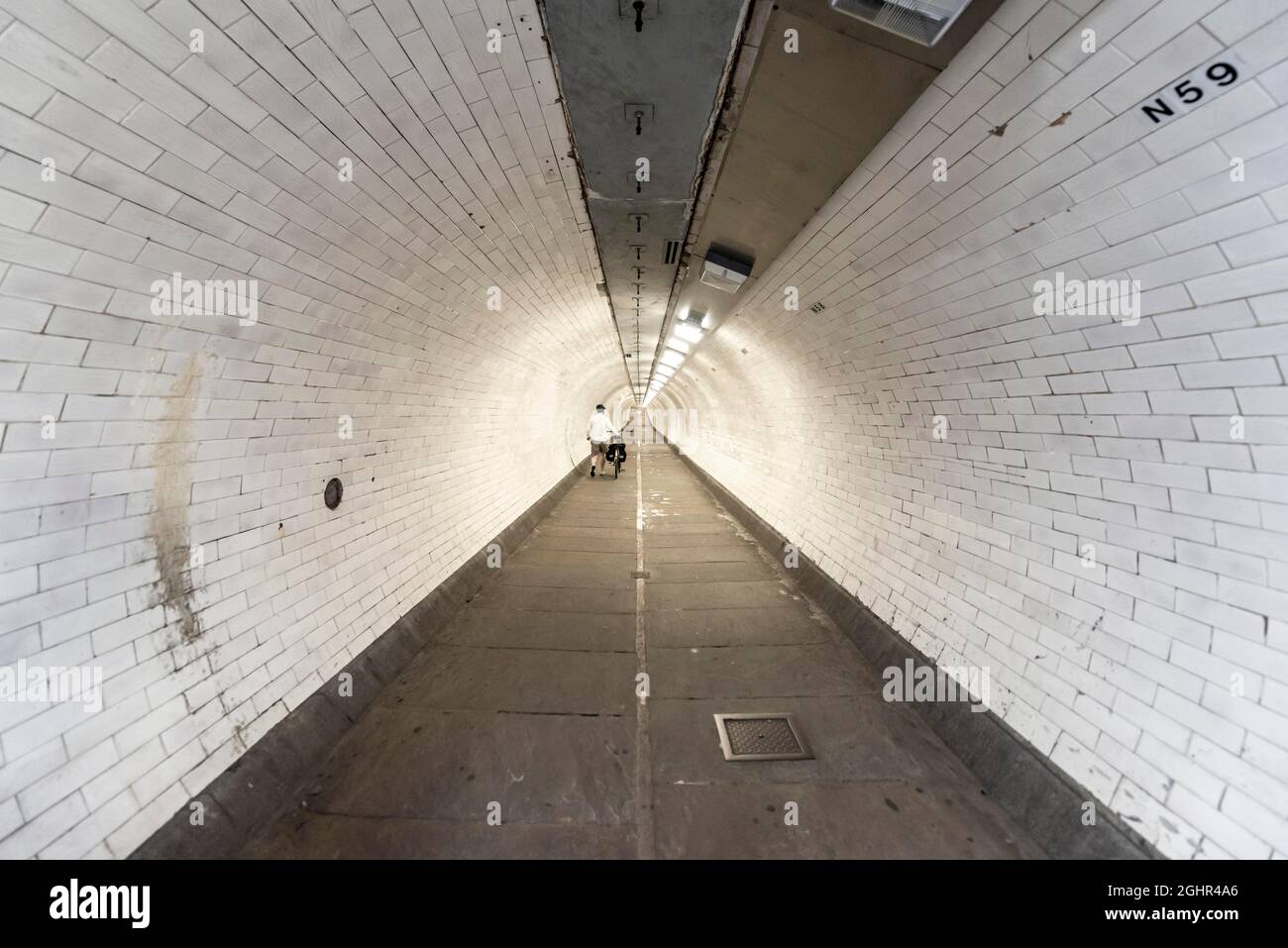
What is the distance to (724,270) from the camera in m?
4.60

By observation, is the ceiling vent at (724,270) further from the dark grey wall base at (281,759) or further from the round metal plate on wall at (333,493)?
the dark grey wall base at (281,759)

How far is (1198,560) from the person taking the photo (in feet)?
6.94

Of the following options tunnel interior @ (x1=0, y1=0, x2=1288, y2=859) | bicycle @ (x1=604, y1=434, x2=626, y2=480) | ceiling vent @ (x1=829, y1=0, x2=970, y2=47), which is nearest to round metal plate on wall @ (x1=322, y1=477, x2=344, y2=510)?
tunnel interior @ (x1=0, y1=0, x2=1288, y2=859)

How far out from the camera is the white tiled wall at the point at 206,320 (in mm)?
1680

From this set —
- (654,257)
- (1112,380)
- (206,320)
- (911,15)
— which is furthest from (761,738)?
(654,257)

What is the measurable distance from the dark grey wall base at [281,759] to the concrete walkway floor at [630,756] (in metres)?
0.12

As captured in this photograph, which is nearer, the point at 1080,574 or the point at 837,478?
the point at 1080,574

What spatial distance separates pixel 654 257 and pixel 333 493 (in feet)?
12.0

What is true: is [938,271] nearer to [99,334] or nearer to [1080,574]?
[1080,574]

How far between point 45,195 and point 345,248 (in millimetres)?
1347

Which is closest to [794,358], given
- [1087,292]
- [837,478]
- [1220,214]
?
[837,478]

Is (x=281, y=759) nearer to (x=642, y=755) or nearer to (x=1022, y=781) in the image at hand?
(x=642, y=755)

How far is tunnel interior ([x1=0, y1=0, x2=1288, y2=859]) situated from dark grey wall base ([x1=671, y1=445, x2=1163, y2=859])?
0.02 meters

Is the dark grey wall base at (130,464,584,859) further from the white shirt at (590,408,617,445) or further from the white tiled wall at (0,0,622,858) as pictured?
the white shirt at (590,408,617,445)
